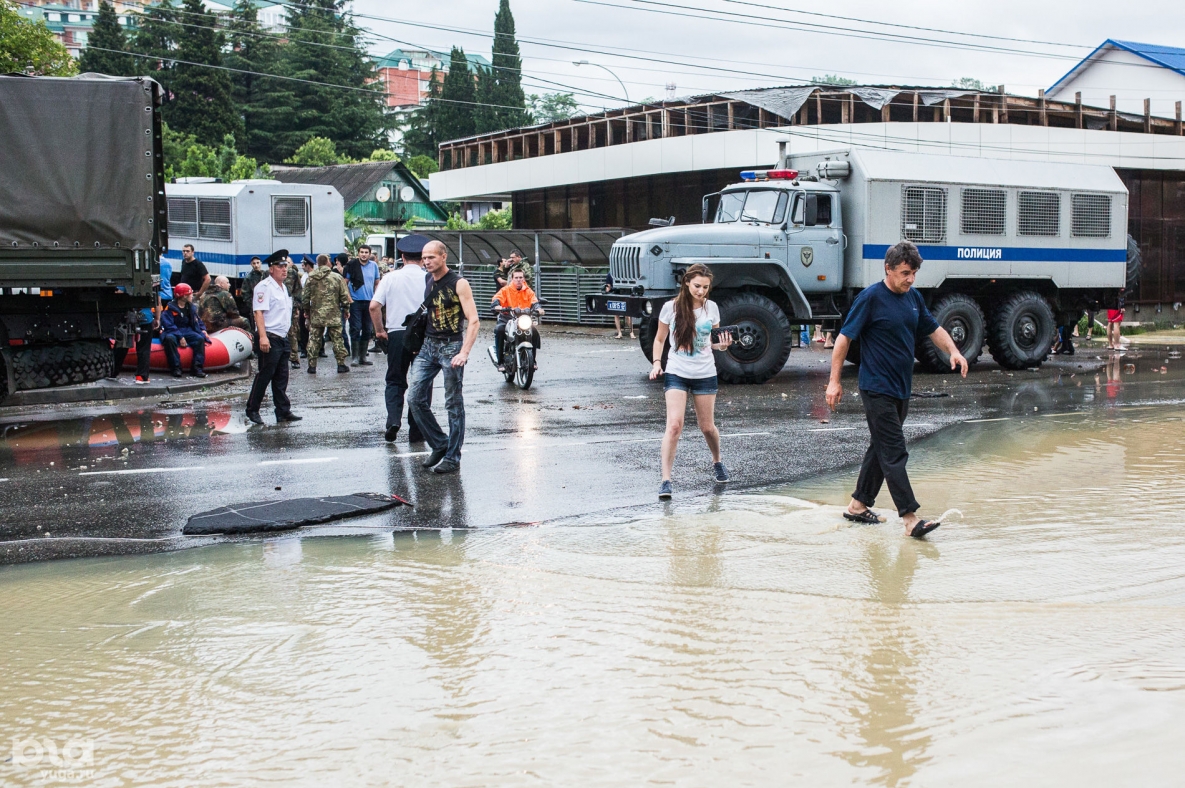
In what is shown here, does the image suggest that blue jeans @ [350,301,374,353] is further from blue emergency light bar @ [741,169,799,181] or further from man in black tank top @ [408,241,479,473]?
man in black tank top @ [408,241,479,473]

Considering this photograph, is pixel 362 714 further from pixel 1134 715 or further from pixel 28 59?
pixel 28 59

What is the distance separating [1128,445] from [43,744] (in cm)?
944

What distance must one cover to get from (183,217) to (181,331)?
14.1 metres

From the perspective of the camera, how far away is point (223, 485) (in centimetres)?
896

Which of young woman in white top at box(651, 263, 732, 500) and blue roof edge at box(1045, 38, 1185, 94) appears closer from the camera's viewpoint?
young woman in white top at box(651, 263, 732, 500)

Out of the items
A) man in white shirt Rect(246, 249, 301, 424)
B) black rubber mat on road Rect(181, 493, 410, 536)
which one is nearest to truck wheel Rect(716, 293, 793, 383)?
man in white shirt Rect(246, 249, 301, 424)

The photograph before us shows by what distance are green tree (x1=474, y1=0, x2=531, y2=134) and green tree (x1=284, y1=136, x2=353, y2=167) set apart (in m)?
19.2

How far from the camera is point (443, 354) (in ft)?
31.8

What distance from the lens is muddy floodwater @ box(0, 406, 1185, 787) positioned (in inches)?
162

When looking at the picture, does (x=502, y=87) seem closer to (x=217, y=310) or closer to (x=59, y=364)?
(x=217, y=310)

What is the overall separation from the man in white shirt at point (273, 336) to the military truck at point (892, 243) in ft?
18.4

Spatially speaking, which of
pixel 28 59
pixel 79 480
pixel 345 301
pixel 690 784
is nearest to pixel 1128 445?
pixel 690 784

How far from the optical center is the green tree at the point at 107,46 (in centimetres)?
6606

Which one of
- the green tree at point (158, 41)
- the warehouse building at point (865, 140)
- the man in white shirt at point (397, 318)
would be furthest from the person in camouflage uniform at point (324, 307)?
the green tree at point (158, 41)
